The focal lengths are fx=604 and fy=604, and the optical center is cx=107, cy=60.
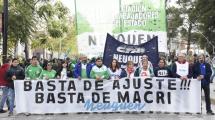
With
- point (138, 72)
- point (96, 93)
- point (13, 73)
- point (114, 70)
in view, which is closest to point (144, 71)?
point (138, 72)

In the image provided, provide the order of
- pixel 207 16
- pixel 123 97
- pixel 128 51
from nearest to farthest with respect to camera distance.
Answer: pixel 123 97 → pixel 128 51 → pixel 207 16

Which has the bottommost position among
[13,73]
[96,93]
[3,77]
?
[96,93]

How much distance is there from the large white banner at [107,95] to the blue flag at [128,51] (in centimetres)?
118

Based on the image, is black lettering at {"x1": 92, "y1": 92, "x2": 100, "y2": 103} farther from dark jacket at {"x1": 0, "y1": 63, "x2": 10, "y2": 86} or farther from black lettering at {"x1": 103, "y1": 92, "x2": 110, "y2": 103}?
dark jacket at {"x1": 0, "y1": 63, "x2": 10, "y2": 86}

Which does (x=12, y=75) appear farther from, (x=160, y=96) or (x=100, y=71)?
(x=160, y=96)

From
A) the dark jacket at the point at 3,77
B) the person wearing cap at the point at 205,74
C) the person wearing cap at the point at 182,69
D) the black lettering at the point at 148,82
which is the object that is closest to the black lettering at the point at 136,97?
the black lettering at the point at 148,82

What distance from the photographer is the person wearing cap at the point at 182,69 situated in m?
15.9

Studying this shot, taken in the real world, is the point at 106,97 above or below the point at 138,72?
below

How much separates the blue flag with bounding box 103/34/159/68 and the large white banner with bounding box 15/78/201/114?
1175 millimetres

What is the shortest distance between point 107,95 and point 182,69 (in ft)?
Result: 6.90

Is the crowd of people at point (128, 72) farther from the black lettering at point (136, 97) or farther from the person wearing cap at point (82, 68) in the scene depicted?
the person wearing cap at point (82, 68)

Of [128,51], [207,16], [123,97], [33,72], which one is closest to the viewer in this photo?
[123,97]

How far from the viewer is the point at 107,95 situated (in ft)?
52.7

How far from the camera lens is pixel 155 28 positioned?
17.0 meters
